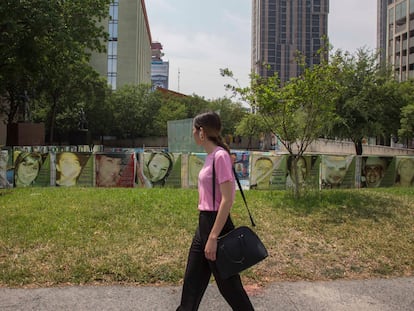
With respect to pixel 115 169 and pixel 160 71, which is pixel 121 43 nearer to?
pixel 115 169

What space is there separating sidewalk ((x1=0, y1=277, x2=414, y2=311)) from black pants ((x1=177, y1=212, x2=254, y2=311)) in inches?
33.0

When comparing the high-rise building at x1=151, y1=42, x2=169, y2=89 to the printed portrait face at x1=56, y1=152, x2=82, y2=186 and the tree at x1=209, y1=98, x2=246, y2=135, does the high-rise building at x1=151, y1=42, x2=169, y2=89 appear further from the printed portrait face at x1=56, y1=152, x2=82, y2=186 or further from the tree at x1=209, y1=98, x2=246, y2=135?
the printed portrait face at x1=56, y1=152, x2=82, y2=186

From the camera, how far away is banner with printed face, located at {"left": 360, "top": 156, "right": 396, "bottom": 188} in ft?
46.2

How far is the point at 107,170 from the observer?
13.6 m

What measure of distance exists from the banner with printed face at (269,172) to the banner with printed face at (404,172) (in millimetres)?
4270

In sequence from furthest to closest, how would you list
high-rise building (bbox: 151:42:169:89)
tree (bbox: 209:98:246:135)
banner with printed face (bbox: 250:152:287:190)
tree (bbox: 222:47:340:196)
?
1. high-rise building (bbox: 151:42:169:89)
2. tree (bbox: 209:98:246:135)
3. banner with printed face (bbox: 250:152:287:190)
4. tree (bbox: 222:47:340:196)

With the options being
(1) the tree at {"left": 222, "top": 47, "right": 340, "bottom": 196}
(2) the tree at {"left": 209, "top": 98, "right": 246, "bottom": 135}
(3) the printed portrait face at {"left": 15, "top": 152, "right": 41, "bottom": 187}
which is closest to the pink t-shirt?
(1) the tree at {"left": 222, "top": 47, "right": 340, "bottom": 196}

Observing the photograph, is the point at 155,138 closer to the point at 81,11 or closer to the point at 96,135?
the point at 96,135

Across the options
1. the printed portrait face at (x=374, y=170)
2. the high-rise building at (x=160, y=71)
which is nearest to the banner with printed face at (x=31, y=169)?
the printed portrait face at (x=374, y=170)

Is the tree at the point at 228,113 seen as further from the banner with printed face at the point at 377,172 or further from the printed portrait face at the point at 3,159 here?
the printed portrait face at the point at 3,159

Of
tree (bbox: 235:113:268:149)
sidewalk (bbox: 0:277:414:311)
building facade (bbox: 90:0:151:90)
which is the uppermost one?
building facade (bbox: 90:0:151:90)

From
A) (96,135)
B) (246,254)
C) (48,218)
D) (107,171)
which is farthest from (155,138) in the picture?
(246,254)

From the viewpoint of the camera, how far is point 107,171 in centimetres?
1362

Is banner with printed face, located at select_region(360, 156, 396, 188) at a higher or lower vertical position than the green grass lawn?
higher
